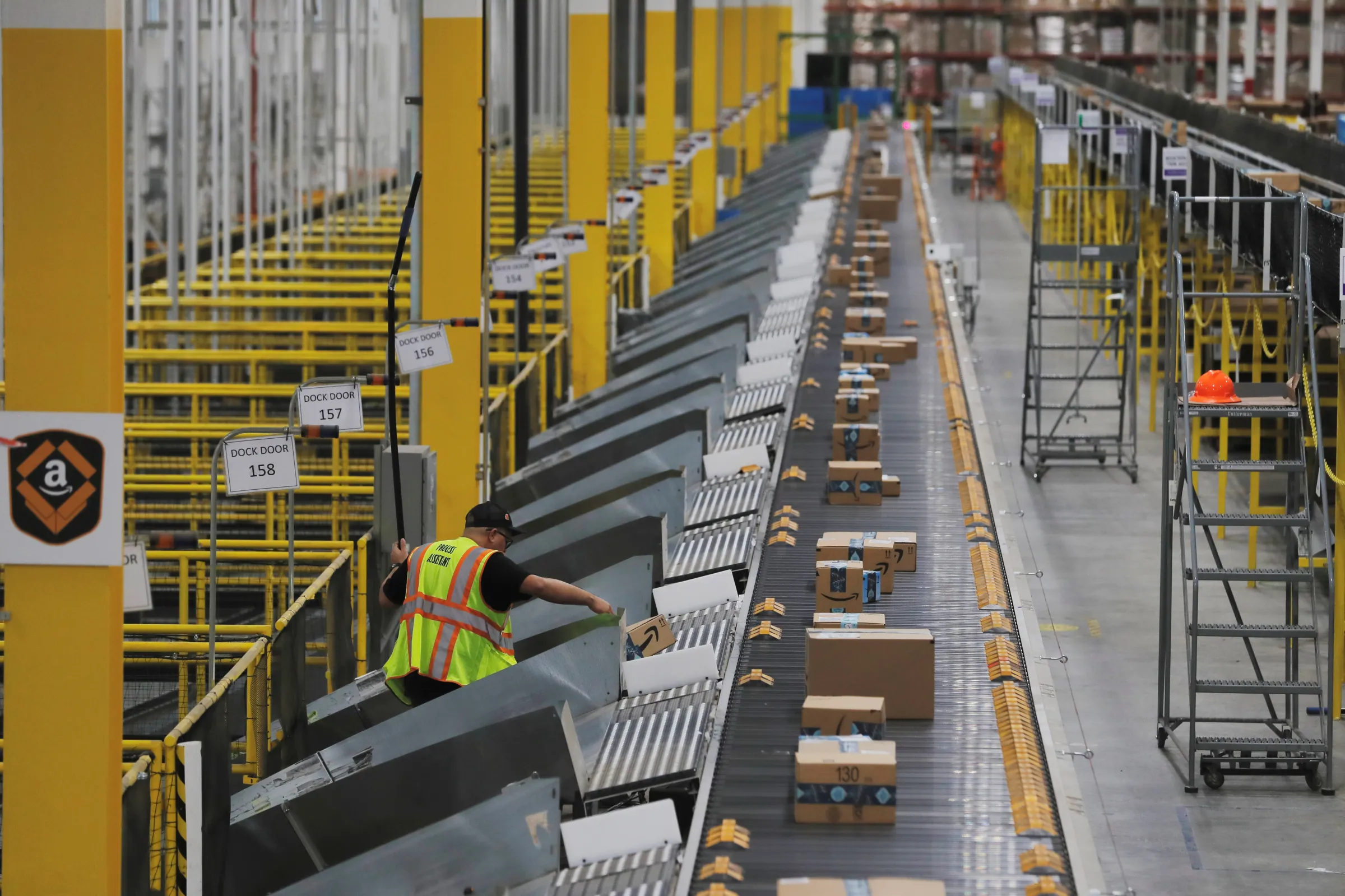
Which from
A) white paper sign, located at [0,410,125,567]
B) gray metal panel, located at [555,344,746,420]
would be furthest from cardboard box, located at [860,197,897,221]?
white paper sign, located at [0,410,125,567]

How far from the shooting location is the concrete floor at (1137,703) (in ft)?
26.7

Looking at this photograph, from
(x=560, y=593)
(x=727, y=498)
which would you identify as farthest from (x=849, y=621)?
(x=727, y=498)

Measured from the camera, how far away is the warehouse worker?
700 cm

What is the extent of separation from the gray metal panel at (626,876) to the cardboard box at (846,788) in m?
0.40

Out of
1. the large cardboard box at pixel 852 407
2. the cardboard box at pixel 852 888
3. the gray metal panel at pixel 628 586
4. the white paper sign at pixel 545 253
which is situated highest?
the white paper sign at pixel 545 253

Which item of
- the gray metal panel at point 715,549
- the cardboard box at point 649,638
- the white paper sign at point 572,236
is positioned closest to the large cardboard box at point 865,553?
the gray metal panel at point 715,549

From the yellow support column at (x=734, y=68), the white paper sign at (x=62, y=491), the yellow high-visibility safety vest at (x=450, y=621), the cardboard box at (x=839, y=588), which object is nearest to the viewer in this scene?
the white paper sign at (x=62, y=491)

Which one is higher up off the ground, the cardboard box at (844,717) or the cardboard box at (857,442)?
the cardboard box at (857,442)

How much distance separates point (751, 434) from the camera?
10320 millimetres

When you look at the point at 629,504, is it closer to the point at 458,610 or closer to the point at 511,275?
the point at 458,610

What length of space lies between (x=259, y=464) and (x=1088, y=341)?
17.2 m

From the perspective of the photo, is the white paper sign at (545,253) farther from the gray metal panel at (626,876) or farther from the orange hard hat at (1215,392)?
the gray metal panel at (626,876)

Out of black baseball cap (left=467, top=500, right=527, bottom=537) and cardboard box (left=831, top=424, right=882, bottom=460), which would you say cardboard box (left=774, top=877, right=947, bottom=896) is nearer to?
black baseball cap (left=467, top=500, right=527, bottom=537)

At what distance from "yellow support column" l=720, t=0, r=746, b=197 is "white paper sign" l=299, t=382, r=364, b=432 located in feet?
79.0
